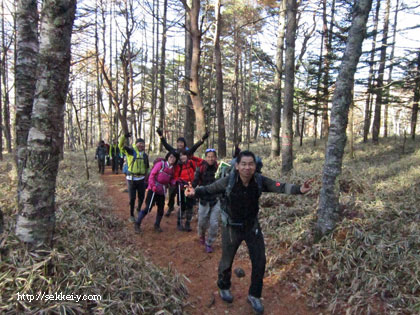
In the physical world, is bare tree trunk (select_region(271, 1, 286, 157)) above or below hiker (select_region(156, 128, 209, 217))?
above

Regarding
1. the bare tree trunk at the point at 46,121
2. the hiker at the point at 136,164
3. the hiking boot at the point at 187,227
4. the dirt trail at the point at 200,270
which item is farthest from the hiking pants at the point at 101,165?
the bare tree trunk at the point at 46,121

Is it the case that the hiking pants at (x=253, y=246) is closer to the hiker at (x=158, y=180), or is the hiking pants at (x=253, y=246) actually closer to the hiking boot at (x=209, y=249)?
the hiking boot at (x=209, y=249)

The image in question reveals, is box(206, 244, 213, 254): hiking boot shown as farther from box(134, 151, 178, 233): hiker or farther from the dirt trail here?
box(134, 151, 178, 233): hiker

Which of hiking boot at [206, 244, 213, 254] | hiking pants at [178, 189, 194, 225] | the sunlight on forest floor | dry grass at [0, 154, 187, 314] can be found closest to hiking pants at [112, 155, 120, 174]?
the sunlight on forest floor

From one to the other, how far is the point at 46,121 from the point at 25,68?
2.95 metres

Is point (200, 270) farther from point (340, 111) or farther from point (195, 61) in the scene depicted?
point (195, 61)

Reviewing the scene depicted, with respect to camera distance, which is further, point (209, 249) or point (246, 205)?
point (209, 249)

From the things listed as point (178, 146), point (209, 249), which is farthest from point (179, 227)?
point (178, 146)

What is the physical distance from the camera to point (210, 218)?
561cm

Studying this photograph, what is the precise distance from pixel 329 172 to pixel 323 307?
7.40 ft

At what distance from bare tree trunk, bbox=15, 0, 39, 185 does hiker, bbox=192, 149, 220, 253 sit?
11.6 ft

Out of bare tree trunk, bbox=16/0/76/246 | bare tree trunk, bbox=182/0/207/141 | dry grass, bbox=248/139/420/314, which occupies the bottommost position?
dry grass, bbox=248/139/420/314

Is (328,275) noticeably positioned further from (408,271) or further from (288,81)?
(288,81)

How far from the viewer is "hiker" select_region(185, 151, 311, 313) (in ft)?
11.5
